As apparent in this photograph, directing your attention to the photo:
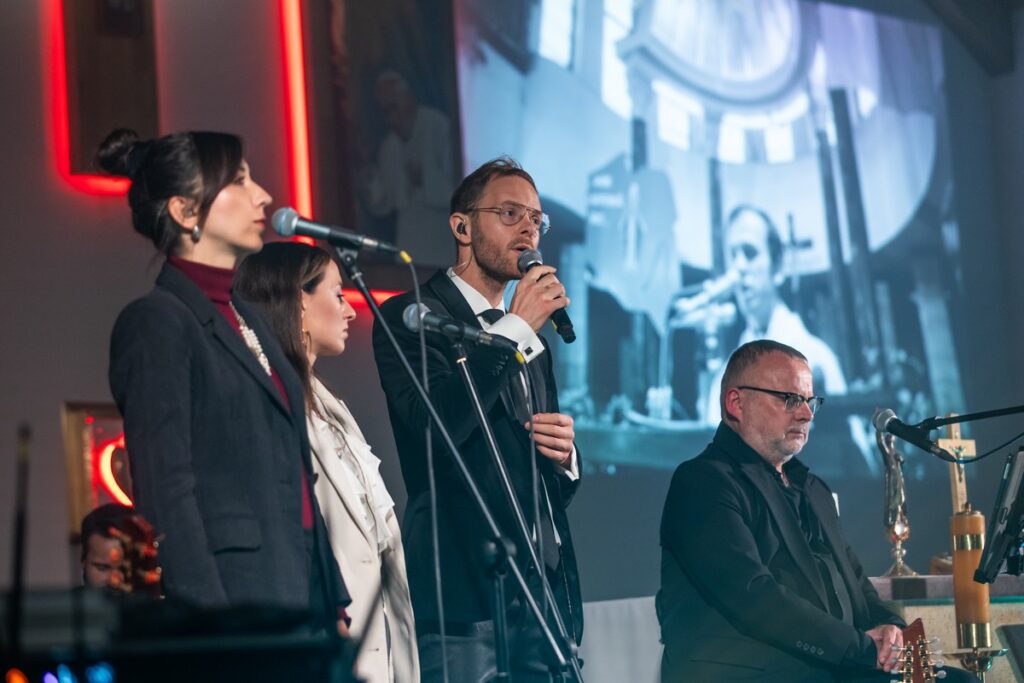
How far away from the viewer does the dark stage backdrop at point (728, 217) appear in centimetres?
544

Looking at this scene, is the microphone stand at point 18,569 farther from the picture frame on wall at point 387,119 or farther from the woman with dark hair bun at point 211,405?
the picture frame on wall at point 387,119

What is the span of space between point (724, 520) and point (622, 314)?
210 cm

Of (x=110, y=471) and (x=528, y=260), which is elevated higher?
(x=528, y=260)

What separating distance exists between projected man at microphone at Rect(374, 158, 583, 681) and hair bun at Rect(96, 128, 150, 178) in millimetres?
616

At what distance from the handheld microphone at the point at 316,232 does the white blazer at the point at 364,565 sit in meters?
0.47

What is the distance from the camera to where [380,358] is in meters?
2.98

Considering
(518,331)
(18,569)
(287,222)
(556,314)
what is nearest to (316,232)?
(287,222)

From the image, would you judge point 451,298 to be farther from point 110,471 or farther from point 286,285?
point 110,471

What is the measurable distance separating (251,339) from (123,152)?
40cm

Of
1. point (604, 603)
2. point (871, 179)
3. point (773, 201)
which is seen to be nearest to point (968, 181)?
point (871, 179)

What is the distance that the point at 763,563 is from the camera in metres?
3.69

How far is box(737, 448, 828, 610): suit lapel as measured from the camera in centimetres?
375

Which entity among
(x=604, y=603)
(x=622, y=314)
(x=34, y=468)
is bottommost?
(x=604, y=603)

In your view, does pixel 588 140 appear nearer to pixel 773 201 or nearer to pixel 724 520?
pixel 773 201
